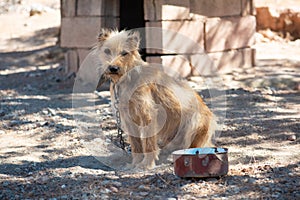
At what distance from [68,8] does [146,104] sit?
6.27m

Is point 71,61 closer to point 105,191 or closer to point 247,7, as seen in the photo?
point 247,7

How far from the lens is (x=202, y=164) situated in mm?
4836

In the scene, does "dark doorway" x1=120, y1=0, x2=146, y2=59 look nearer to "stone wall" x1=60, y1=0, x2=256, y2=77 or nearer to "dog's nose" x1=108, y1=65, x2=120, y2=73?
"stone wall" x1=60, y1=0, x2=256, y2=77

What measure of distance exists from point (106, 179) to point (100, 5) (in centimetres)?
614

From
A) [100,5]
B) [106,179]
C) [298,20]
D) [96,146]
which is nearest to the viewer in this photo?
[106,179]

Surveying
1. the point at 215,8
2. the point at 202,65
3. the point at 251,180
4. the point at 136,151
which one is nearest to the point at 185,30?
the point at 202,65

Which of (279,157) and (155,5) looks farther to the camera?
(155,5)

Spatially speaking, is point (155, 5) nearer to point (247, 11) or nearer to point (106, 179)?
point (247, 11)

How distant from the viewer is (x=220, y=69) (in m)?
11.1

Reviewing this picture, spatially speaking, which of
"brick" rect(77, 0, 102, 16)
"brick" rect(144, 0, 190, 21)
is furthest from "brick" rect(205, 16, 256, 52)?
"brick" rect(77, 0, 102, 16)

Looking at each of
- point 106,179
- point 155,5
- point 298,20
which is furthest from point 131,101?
point 298,20

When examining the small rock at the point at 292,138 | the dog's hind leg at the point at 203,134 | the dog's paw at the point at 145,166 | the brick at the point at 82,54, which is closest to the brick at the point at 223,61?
the brick at the point at 82,54

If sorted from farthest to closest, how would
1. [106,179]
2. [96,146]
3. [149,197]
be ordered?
[96,146] → [106,179] → [149,197]

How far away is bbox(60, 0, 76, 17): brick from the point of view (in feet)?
36.6
